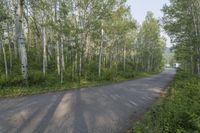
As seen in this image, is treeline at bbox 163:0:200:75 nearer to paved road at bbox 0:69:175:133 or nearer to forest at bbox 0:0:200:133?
forest at bbox 0:0:200:133

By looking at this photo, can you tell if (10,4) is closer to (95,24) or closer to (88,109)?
(95,24)

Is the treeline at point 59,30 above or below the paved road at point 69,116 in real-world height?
above

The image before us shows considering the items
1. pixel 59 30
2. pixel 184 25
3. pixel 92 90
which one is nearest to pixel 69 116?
pixel 92 90

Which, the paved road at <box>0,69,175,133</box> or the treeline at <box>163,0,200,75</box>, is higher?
the treeline at <box>163,0,200,75</box>

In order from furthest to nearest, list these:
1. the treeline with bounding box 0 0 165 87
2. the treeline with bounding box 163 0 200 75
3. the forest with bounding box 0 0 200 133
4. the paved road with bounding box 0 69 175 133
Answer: the treeline with bounding box 163 0 200 75, the treeline with bounding box 0 0 165 87, the forest with bounding box 0 0 200 133, the paved road with bounding box 0 69 175 133

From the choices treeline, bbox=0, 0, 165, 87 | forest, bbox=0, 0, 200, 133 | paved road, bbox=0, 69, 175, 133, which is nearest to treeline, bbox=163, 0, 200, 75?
forest, bbox=0, 0, 200, 133

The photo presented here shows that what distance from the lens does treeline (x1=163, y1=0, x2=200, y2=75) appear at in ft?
62.1

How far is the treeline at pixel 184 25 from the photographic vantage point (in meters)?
18.9

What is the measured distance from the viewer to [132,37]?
44312 mm

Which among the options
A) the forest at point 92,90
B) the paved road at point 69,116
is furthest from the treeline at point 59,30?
the paved road at point 69,116

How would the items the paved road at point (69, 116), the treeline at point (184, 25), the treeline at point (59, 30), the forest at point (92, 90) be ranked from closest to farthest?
1. the paved road at point (69, 116)
2. the forest at point (92, 90)
3. the treeline at point (59, 30)
4. the treeline at point (184, 25)

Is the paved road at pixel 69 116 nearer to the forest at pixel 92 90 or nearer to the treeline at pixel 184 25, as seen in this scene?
the forest at pixel 92 90

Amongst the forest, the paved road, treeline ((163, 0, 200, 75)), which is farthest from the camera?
treeline ((163, 0, 200, 75))

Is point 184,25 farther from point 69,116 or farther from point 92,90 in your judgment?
point 69,116
